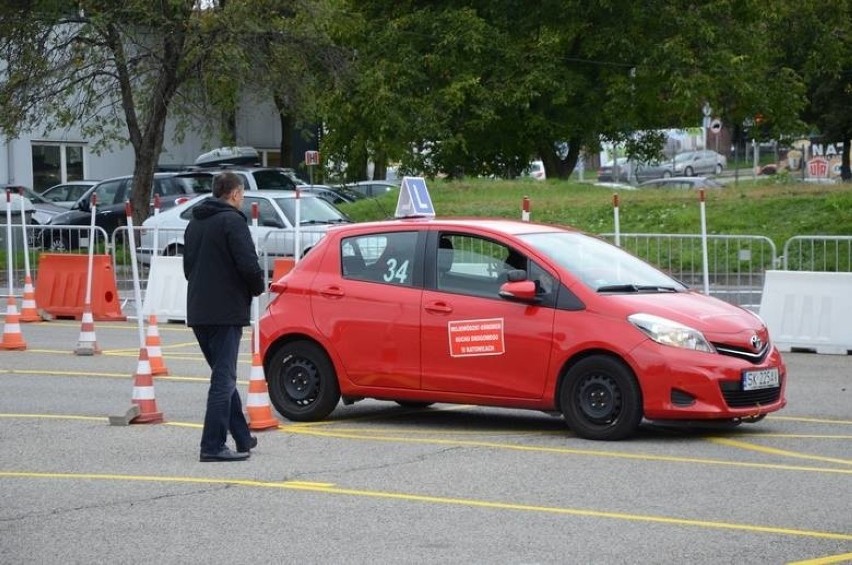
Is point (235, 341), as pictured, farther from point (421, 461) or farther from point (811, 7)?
point (811, 7)

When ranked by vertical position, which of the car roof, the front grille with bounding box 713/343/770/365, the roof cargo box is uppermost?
the roof cargo box

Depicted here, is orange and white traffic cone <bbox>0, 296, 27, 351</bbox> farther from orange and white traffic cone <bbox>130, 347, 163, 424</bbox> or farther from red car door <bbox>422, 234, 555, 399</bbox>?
red car door <bbox>422, 234, 555, 399</bbox>

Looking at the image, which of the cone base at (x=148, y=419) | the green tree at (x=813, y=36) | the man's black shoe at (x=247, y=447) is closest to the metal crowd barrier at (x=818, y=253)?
the cone base at (x=148, y=419)

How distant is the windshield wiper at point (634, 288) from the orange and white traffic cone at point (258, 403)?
257cm

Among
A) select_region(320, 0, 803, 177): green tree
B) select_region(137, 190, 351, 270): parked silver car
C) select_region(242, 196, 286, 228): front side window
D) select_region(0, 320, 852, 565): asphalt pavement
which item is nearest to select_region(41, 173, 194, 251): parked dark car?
select_region(320, 0, 803, 177): green tree

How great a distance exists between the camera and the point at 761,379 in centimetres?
1084

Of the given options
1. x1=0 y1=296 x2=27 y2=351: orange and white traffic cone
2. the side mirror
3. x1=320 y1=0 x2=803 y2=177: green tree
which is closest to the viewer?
the side mirror

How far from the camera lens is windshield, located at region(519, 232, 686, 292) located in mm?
Answer: 11250

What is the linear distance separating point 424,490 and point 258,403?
103 inches

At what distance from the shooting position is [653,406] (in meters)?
10.6

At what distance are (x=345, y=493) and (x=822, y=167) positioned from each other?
1847 inches

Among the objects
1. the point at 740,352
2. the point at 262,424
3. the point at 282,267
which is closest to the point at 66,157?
the point at 282,267

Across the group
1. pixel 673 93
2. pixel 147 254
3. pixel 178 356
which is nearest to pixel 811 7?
pixel 673 93

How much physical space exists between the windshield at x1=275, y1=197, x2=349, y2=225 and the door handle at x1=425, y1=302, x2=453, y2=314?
14076mm
